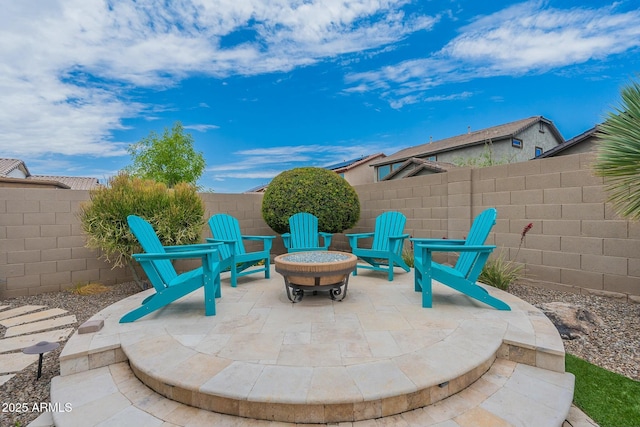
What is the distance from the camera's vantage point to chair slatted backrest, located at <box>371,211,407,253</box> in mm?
4434

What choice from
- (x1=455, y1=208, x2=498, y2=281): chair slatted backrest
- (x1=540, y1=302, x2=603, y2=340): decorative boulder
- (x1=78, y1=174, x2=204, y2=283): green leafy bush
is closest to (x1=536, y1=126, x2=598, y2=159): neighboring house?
(x1=540, y1=302, x2=603, y2=340): decorative boulder

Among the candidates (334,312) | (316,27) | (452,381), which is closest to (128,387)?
(334,312)

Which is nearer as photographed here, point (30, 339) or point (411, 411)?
point (411, 411)

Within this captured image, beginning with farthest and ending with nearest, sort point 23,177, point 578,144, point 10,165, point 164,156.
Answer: point 164,156 → point 23,177 → point 10,165 → point 578,144

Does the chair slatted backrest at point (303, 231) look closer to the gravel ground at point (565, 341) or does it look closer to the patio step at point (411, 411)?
the gravel ground at point (565, 341)

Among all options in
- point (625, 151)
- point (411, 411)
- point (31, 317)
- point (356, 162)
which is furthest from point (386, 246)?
point (356, 162)

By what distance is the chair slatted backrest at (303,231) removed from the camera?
4.69m

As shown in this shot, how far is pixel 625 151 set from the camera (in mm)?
2607

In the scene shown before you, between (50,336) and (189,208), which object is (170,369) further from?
(189,208)

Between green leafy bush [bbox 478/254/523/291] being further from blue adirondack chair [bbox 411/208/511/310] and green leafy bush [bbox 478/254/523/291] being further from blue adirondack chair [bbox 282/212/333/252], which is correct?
blue adirondack chair [bbox 282/212/333/252]

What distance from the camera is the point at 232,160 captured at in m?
14.4

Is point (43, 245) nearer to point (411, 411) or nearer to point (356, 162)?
point (411, 411)

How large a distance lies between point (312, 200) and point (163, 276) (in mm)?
3172

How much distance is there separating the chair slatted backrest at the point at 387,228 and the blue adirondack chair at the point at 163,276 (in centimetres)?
251
